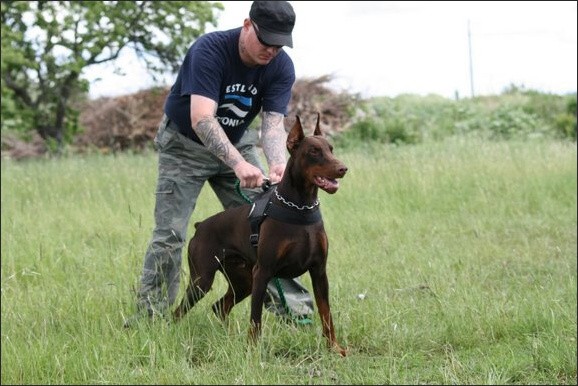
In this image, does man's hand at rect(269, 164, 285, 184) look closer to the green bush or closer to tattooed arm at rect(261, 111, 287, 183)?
tattooed arm at rect(261, 111, 287, 183)

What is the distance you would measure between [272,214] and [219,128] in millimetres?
726

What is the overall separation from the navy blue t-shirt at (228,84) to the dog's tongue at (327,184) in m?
1.06

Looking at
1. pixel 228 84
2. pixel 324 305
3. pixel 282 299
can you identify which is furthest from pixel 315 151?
pixel 282 299

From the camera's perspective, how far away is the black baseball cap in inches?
192

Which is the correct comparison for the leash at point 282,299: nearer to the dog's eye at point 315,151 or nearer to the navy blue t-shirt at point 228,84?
the navy blue t-shirt at point 228,84

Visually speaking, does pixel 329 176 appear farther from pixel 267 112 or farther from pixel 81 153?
pixel 81 153

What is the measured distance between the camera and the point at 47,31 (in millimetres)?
18266

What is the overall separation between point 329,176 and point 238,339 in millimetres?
1121

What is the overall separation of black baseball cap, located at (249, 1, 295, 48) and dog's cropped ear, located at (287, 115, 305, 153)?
0.66 meters

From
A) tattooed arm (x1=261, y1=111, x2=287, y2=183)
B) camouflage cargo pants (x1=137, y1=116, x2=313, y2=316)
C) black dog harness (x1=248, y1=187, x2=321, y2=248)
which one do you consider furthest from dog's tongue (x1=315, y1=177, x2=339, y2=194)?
camouflage cargo pants (x1=137, y1=116, x2=313, y2=316)

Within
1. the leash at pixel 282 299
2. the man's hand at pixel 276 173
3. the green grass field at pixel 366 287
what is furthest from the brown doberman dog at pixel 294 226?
the leash at pixel 282 299

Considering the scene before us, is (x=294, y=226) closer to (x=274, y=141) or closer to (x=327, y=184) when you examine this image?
(x=327, y=184)

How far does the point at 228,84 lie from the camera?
17.3ft

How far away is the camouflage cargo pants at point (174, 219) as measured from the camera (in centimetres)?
553
